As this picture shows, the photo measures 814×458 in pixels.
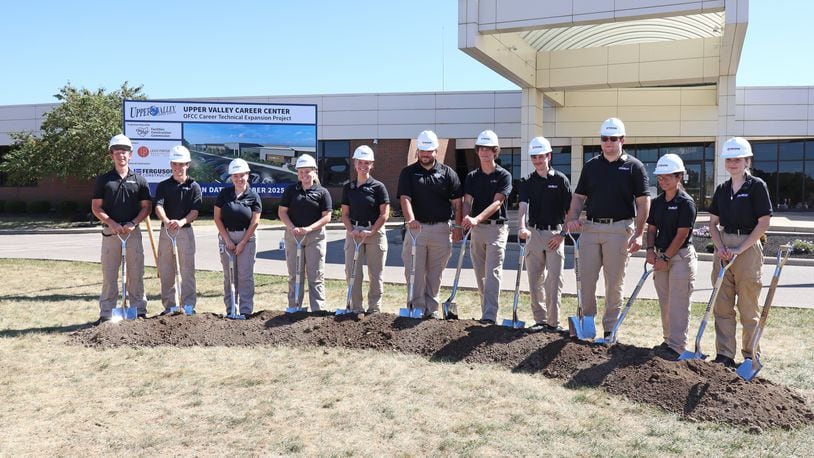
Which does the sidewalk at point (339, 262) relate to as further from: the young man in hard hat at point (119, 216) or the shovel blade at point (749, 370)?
the young man in hard hat at point (119, 216)

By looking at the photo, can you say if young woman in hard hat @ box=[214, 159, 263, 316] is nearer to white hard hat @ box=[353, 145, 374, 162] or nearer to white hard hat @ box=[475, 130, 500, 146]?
white hard hat @ box=[353, 145, 374, 162]

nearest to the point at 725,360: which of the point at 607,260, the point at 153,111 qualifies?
the point at 607,260

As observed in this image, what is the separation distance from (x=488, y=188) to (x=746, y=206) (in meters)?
2.58

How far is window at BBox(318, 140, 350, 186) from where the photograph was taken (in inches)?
1387

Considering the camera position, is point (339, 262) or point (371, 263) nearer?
point (371, 263)

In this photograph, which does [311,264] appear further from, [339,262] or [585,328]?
[339,262]

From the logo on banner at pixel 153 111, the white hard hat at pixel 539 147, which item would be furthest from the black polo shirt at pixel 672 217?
the logo on banner at pixel 153 111

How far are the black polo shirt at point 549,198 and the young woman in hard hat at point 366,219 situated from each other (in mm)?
1685

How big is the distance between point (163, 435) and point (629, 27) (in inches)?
731

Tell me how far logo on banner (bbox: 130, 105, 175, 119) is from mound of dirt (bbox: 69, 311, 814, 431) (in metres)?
6.27

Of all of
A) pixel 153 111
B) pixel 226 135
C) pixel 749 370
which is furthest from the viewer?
pixel 226 135

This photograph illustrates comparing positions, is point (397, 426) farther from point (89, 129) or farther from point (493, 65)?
point (89, 129)

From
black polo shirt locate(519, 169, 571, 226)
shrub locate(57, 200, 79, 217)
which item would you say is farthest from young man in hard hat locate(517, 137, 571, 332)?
shrub locate(57, 200, 79, 217)

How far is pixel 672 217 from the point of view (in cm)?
614
